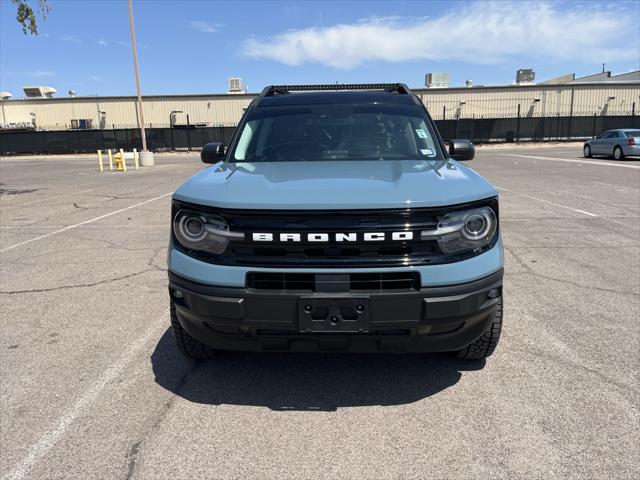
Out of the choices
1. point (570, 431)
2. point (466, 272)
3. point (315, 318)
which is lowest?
point (570, 431)

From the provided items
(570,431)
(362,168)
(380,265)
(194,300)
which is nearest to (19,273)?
(194,300)

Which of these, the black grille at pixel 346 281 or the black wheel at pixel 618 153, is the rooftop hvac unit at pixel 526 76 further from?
the black grille at pixel 346 281

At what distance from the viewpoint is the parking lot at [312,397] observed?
2.43m

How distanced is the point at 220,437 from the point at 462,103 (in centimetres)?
4879

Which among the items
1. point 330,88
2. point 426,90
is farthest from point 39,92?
point 330,88

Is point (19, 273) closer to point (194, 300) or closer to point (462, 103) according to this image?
point (194, 300)

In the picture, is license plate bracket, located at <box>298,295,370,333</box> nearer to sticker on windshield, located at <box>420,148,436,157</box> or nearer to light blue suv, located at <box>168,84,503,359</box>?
light blue suv, located at <box>168,84,503,359</box>

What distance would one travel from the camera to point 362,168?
10.6 ft

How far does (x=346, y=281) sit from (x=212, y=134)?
1764 inches

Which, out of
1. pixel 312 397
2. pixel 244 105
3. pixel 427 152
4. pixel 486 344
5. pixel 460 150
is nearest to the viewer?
pixel 312 397

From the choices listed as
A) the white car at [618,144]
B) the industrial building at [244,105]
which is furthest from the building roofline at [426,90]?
the white car at [618,144]

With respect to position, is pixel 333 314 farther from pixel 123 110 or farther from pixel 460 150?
pixel 123 110

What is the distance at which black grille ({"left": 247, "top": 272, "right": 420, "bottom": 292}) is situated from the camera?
2482 millimetres

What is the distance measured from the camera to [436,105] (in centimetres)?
4806
